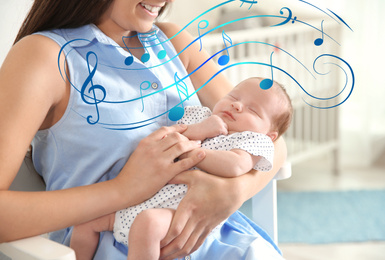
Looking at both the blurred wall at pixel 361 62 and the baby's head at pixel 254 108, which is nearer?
the baby's head at pixel 254 108

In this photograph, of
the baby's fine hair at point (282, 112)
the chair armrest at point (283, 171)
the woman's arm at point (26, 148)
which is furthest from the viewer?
the chair armrest at point (283, 171)

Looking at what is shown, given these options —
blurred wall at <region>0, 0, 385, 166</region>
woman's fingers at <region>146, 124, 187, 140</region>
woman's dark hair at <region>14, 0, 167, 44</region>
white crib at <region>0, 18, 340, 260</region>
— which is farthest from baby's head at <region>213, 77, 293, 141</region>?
blurred wall at <region>0, 0, 385, 166</region>

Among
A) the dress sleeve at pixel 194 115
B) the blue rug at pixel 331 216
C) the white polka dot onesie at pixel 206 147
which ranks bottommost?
the blue rug at pixel 331 216

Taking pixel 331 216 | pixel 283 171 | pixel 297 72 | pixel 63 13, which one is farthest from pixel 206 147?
pixel 297 72

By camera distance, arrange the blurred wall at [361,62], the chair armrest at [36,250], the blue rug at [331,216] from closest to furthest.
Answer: the chair armrest at [36,250] < the blue rug at [331,216] < the blurred wall at [361,62]

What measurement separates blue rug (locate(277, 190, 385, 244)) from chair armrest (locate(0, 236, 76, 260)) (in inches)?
68.4

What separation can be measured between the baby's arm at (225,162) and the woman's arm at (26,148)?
0.03 metres

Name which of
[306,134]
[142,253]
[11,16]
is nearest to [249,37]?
[306,134]

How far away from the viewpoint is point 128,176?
1.03 m

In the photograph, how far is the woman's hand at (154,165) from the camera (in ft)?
3.33

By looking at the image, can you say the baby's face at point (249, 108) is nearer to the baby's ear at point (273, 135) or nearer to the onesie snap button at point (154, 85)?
the baby's ear at point (273, 135)

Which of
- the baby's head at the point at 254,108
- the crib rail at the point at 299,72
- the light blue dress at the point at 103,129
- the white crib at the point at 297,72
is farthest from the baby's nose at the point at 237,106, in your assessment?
the crib rail at the point at 299,72

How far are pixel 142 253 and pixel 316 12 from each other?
2.68 m

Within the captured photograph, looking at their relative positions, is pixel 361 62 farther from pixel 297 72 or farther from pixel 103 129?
pixel 103 129
